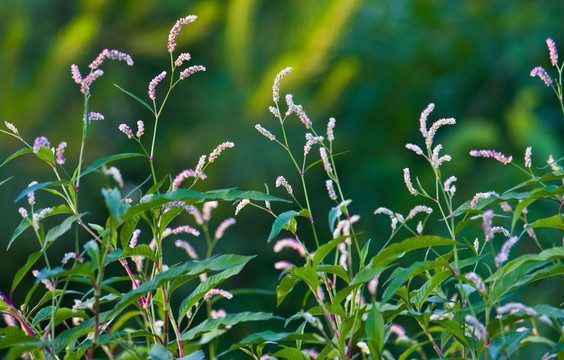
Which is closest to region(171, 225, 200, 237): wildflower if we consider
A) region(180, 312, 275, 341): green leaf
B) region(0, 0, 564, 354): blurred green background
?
region(180, 312, 275, 341): green leaf

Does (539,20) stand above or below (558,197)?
above

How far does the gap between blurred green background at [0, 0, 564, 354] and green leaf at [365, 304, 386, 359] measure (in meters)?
2.44

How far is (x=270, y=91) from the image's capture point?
3.05 m

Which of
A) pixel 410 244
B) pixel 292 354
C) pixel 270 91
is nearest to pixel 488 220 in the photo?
pixel 410 244

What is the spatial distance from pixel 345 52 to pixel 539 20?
1.34 m

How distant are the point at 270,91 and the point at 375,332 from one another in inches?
102

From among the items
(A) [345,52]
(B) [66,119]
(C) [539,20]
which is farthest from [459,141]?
(B) [66,119]

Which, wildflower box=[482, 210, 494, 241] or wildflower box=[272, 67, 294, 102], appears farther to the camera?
wildflower box=[272, 67, 294, 102]

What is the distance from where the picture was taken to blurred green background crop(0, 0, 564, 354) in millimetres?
3041

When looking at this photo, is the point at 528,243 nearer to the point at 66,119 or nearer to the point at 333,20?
the point at 333,20

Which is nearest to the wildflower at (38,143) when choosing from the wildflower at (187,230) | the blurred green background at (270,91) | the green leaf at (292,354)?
the wildflower at (187,230)

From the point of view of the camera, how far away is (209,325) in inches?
22.5

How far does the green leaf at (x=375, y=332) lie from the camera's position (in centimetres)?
51

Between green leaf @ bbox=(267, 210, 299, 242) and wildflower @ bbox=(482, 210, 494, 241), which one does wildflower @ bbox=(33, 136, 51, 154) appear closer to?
green leaf @ bbox=(267, 210, 299, 242)
